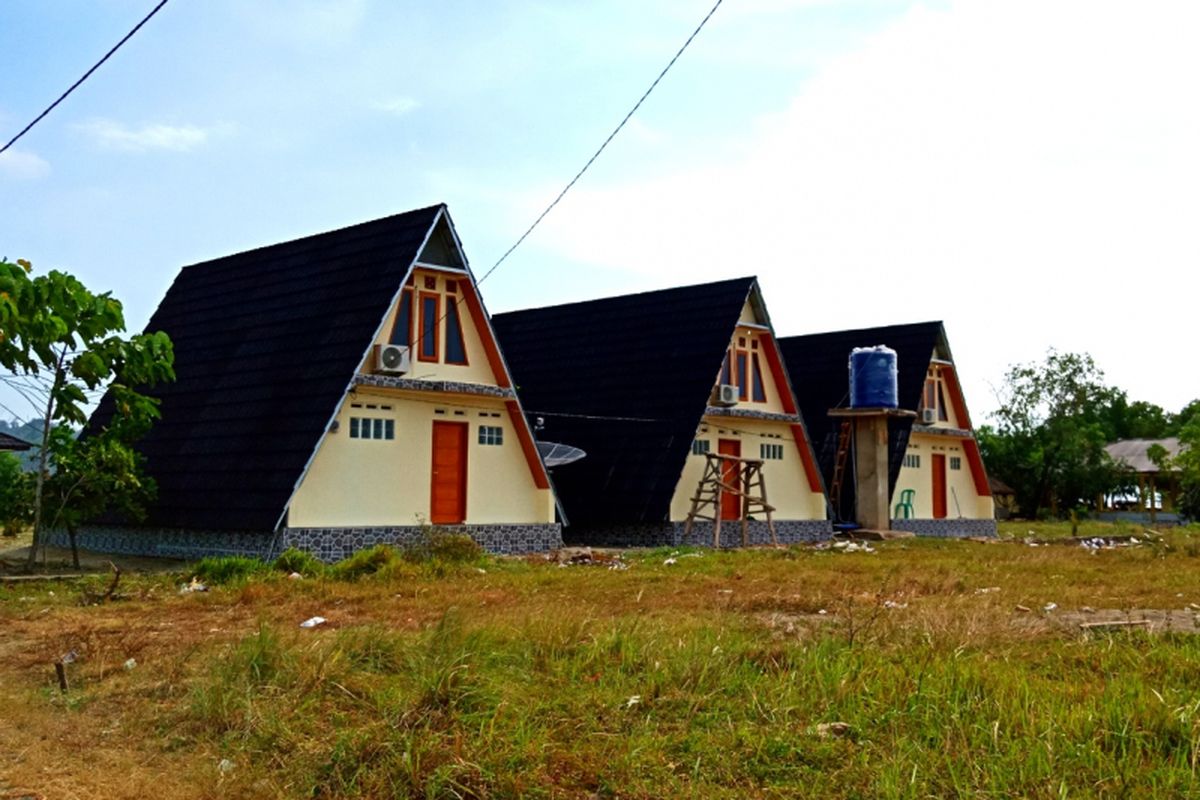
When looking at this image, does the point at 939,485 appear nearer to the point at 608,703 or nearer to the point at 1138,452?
the point at 1138,452

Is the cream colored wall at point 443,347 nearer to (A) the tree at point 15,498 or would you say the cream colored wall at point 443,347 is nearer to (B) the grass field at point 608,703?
(A) the tree at point 15,498

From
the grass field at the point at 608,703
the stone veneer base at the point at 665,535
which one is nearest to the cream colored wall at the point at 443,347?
the stone veneer base at the point at 665,535

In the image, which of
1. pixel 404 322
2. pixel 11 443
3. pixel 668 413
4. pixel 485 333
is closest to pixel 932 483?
pixel 668 413

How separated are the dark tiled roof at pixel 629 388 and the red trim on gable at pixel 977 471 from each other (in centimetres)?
1194

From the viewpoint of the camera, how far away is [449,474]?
62.6 ft

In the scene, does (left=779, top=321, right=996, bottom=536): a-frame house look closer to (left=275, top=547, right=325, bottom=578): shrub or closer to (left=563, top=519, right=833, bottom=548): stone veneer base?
(left=563, top=519, right=833, bottom=548): stone veneer base

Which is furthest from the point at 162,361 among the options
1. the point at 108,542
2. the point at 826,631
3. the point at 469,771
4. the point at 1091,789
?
the point at 1091,789

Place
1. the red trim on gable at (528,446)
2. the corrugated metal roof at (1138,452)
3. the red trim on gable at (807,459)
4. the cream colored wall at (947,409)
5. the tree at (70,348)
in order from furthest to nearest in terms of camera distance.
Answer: the corrugated metal roof at (1138,452), the cream colored wall at (947,409), the red trim on gable at (807,459), the red trim on gable at (528,446), the tree at (70,348)

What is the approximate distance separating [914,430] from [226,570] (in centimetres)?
2145

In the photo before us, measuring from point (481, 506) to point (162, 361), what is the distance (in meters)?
6.00

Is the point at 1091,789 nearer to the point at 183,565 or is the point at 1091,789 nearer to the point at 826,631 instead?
the point at 826,631

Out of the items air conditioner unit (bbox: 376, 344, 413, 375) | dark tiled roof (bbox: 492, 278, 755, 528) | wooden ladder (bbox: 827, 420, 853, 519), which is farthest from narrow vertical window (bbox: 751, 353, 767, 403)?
air conditioner unit (bbox: 376, 344, 413, 375)

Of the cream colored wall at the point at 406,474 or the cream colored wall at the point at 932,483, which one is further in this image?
the cream colored wall at the point at 932,483

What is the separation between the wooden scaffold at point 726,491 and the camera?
22.9 m
